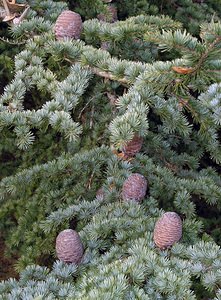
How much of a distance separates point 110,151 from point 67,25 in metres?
0.55

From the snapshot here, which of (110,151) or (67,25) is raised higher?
(67,25)

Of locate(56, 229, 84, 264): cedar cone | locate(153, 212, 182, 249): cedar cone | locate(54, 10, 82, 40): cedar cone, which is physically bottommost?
locate(56, 229, 84, 264): cedar cone

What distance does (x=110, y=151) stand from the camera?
193 cm

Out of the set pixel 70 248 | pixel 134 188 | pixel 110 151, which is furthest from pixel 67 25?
pixel 70 248

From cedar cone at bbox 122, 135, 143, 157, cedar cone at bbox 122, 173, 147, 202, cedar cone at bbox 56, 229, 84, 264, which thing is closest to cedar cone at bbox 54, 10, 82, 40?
cedar cone at bbox 122, 135, 143, 157

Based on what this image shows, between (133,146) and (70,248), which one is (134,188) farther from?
(70,248)

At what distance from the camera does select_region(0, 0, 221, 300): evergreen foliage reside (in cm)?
136

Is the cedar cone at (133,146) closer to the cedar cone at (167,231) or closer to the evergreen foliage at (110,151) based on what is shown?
the evergreen foliage at (110,151)

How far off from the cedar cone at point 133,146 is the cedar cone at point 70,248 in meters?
0.45

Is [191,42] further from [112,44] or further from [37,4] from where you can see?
[37,4]

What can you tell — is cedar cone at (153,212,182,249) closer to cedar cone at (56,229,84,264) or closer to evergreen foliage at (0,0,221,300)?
evergreen foliage at (0,0,221,300)

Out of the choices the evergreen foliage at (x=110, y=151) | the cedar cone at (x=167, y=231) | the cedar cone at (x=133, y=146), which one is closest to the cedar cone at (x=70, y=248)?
the evergreen foliage at (x=110, y=151)

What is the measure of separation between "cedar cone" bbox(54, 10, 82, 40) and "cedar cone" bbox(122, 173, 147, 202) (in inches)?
25.1

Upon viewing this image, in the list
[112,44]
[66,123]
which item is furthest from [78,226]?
[112,44]
